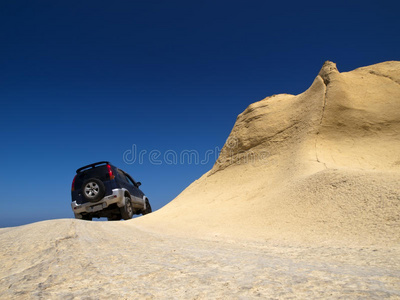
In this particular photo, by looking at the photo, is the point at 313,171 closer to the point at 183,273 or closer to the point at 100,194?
the point at 183,273

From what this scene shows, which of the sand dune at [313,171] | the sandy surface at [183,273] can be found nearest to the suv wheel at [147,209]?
the sand dune at [313,171]

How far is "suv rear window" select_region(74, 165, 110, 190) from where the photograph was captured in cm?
966

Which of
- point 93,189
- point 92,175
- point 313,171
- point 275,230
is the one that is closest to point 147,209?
point 92,175

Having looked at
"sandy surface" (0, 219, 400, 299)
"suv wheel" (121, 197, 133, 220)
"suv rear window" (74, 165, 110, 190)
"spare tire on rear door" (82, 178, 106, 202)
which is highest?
"suv rear window" (74, 165, 110, 190)

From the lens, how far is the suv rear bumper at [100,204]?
9.30m

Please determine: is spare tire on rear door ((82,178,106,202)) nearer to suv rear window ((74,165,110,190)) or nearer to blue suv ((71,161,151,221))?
blue suv ((71,161,151,221))

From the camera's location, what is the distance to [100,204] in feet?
30.7

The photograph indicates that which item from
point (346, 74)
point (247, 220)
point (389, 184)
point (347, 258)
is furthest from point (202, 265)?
point (346, 74)

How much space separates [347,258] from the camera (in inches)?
122

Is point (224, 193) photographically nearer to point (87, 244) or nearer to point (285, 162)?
point (285, 162)

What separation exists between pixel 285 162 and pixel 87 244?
8449mm

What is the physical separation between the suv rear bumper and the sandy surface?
5778mm

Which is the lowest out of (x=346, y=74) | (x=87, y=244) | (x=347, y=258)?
(x=347, y=258)

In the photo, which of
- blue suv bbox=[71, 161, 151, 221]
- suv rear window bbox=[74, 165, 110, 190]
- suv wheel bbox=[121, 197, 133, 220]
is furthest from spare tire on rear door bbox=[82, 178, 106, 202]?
suv wheel bbox=[121, 197, 133, 220]
